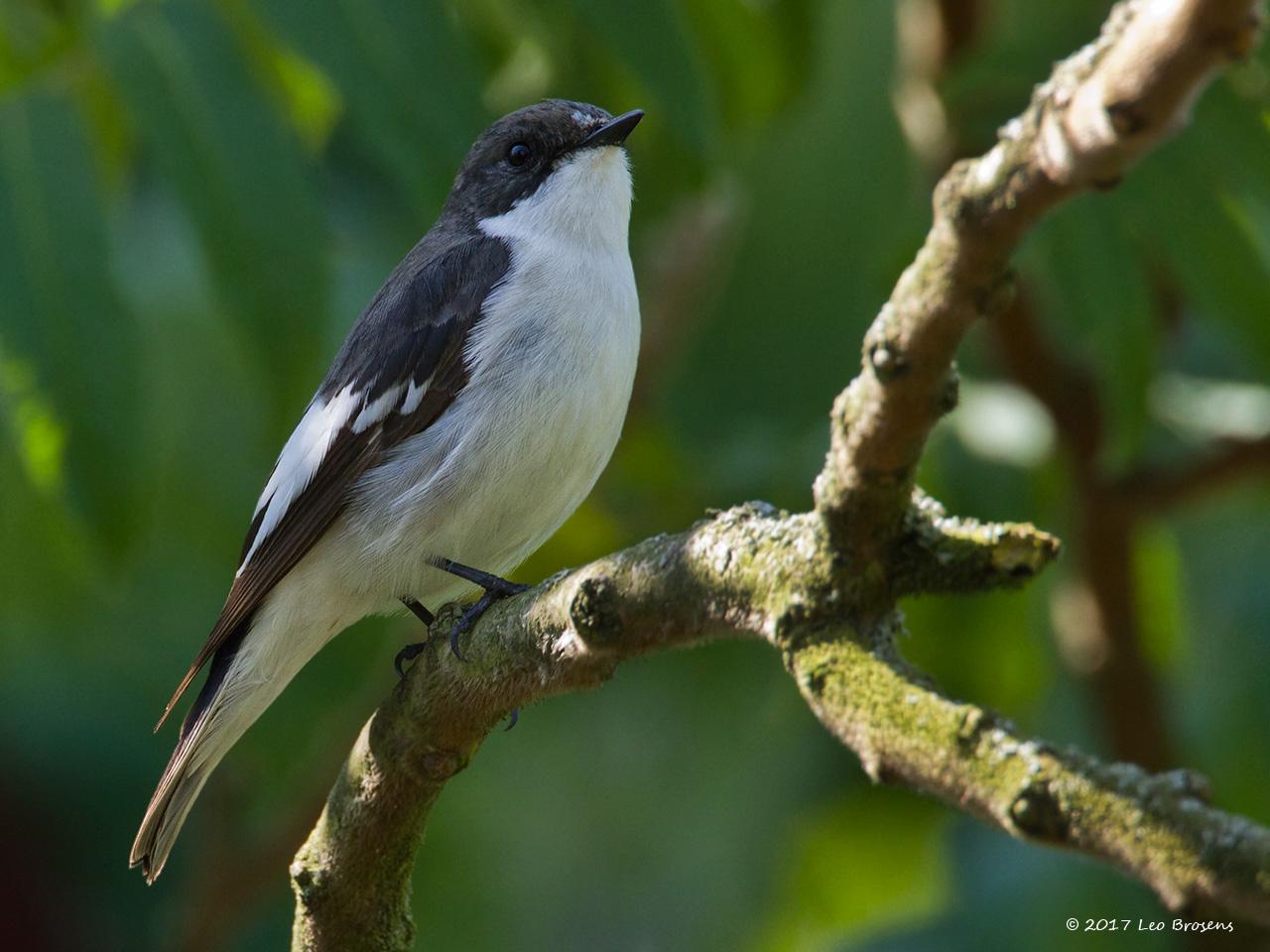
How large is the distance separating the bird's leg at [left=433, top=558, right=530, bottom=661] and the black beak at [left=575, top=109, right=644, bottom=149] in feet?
3.94

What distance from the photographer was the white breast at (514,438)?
341cm

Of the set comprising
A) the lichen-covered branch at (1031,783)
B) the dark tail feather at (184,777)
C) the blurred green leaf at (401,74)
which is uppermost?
the blurred green leaf at (401,74)

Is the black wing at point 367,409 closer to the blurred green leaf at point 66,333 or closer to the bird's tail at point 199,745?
the bird's tail at point 199,745

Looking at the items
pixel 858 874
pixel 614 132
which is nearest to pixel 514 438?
pixel 614 132

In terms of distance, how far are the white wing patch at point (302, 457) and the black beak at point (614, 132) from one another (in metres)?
0.92

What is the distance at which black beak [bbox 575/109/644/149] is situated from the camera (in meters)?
3.95

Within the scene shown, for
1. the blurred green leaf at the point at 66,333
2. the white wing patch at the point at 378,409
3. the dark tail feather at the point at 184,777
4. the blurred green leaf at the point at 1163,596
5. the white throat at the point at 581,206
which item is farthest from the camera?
the blurred green leaf at the point at 1163,596

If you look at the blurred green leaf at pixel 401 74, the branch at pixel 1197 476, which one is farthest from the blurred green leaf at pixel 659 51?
the branch at pixel 1197 476

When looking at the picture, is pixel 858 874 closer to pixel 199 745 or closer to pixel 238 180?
pixel 199 745

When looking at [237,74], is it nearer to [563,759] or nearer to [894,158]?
[894,158]

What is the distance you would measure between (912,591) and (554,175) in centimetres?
260

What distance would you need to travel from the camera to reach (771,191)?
15.1 feet

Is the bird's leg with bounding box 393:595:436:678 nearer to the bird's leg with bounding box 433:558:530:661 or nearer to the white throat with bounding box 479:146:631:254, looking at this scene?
the bird's leg with bounding box 433:558:530:661

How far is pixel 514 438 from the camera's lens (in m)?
3.41
